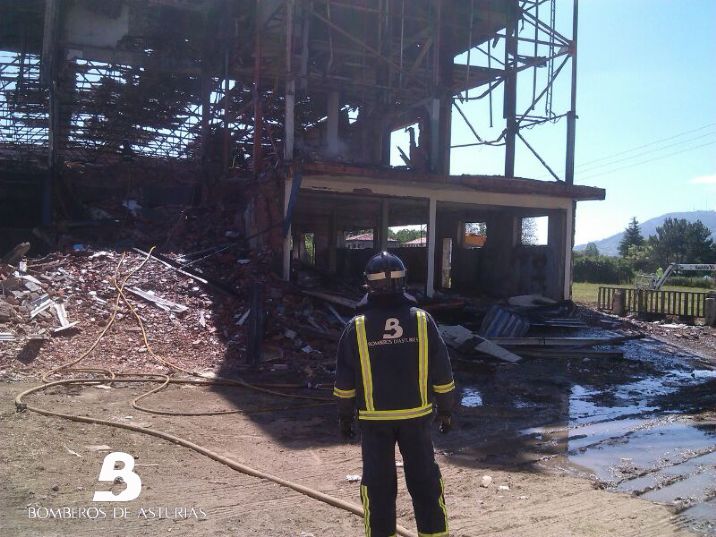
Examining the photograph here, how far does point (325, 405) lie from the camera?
861cm

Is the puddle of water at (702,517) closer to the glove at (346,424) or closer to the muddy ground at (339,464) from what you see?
the muddy ground at (339,464)

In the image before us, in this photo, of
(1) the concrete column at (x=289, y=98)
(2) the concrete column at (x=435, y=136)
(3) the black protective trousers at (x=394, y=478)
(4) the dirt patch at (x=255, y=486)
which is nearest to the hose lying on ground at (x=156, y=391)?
(4) the dirt patch at (x=255, y=486)

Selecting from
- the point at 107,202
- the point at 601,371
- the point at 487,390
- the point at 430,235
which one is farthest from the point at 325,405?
the point at 107,202

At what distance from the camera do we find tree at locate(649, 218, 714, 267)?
58125mm

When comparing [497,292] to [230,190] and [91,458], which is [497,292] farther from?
[91,458]

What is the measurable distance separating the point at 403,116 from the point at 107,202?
997 centimetres

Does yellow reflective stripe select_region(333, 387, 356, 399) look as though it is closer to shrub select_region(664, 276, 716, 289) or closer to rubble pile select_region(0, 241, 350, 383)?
rubble pile select_region(0, 241, 350, 383)

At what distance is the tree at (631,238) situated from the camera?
230 feet

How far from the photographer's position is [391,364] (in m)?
3.79

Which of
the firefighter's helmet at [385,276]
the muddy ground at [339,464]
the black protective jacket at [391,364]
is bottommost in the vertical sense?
the muddy ground at [339,464]

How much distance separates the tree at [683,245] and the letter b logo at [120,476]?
195ft

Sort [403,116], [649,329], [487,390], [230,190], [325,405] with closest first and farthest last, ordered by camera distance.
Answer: [325,405]
[487,390]
[649,329]
[230,190]
[403,116]

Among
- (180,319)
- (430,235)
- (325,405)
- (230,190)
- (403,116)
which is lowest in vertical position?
(325,405)

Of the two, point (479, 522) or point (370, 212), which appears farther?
point (370, 212)
